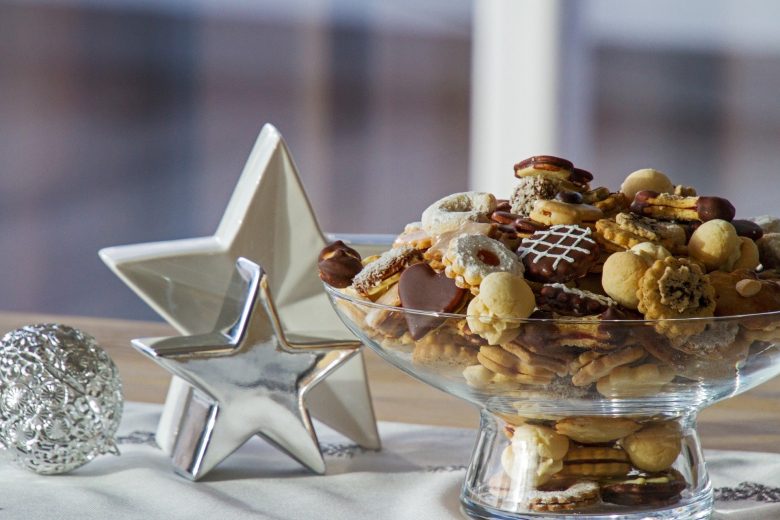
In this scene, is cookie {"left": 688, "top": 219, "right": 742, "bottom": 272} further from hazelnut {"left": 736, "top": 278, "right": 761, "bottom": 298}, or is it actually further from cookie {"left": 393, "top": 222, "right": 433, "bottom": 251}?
cookie {"left": 393, "top": 222, "right": 433, "bottom": 251}

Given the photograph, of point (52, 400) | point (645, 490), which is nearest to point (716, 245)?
point (645, 490)

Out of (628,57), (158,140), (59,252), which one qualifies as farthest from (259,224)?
(628,57)


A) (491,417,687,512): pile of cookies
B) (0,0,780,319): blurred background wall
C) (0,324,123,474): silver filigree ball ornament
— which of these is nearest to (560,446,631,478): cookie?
(491,417,687,512): pile of cookies

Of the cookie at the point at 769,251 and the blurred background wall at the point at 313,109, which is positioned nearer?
the cookie at the point at 769,251

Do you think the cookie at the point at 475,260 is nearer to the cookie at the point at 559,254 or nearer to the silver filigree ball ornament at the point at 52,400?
the cookie at the point at 559,254

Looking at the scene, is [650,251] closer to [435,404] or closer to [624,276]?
[624,276]

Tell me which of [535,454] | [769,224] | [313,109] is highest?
[769,224]

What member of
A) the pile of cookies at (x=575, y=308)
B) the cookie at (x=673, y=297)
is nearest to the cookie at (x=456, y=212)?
the pile of cookies at (x=575, y=308)
